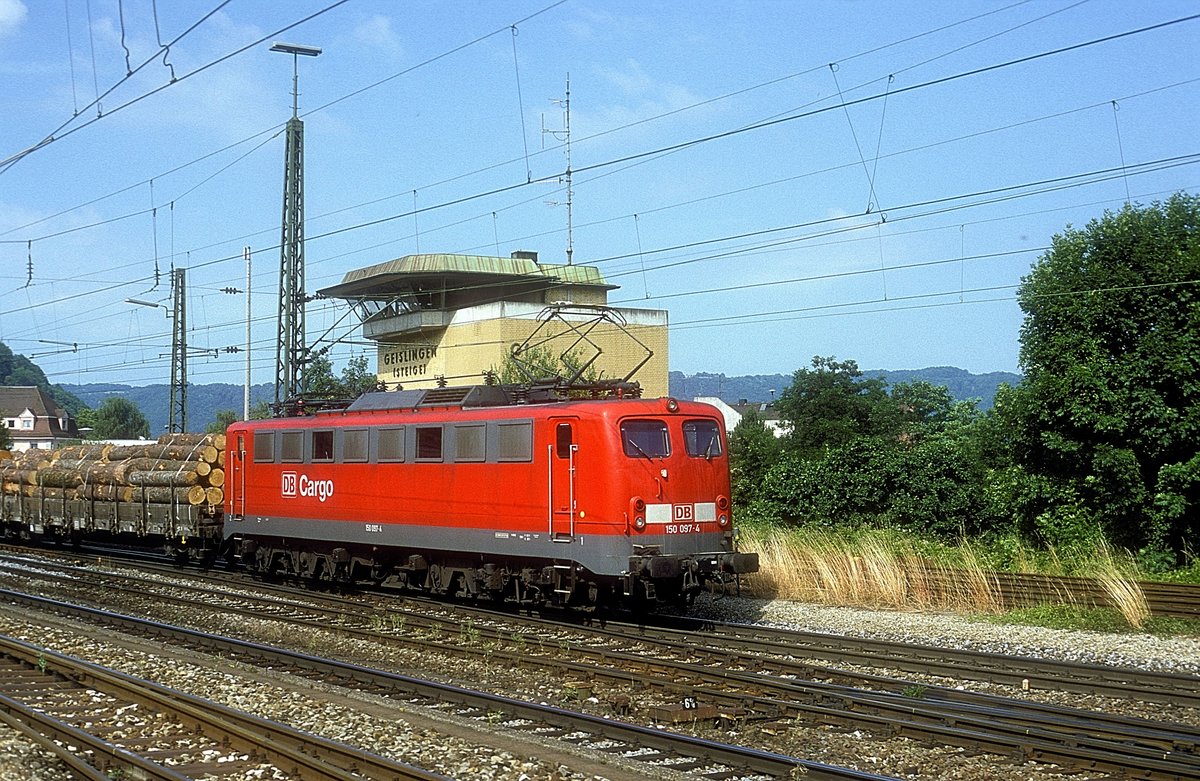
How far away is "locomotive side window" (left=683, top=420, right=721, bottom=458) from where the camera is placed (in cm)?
1673

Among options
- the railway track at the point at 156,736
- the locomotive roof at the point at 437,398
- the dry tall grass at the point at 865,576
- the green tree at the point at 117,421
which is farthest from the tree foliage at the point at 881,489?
the green tree at the point at 117,421

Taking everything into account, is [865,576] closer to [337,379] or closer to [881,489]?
[881,489]

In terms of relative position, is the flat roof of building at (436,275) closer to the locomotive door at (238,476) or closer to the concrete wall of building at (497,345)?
the concrete wall of building at (497,345)

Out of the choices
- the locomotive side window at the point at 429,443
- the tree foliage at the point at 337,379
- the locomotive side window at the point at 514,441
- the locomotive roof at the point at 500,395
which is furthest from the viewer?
the tree foliage at the point at 337,379

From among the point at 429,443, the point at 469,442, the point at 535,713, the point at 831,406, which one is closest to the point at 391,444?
the point at 429,443

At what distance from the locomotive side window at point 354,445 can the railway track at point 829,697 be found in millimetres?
4232

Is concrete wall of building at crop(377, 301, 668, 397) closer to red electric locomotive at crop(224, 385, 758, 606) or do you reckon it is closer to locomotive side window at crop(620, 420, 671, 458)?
red electric locomotive at crop(224, 385, 758, 606)

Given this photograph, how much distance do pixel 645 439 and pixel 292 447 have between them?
8.78 meters

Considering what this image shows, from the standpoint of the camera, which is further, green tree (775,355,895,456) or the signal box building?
green tree (775,355,895,456)

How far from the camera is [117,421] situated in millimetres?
137250

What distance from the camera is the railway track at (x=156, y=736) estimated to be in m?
8.94

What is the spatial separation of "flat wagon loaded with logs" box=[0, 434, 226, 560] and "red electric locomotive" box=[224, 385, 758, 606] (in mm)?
4660

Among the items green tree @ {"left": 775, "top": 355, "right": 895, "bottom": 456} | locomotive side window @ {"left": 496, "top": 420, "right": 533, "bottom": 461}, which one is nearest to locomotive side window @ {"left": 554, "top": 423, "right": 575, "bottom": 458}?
locomotive side window @ {"left": 496, "top": 420, "right": 533, "bottom": 461}

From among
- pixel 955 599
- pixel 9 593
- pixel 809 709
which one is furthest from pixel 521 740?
pixel 9 593
